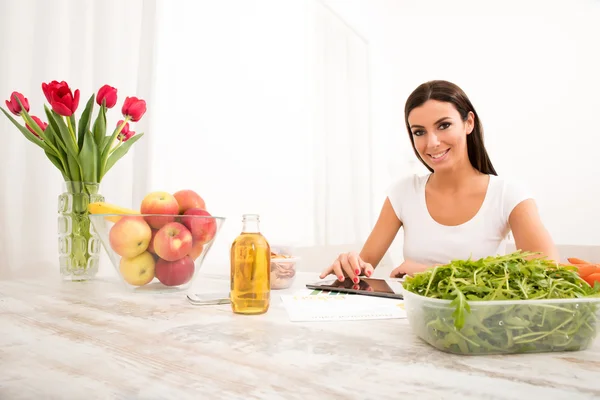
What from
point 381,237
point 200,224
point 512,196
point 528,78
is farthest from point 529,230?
point 528,78

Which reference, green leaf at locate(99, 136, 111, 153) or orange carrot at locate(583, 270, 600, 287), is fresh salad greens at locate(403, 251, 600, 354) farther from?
green leaf at locate(99, 136, 111, 153)

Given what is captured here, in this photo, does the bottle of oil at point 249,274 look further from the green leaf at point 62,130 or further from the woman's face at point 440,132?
the woman's face at point 440,132

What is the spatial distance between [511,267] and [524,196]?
1206 mm

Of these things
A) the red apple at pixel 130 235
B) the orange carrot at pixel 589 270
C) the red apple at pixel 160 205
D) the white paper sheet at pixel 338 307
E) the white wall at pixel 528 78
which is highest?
the white wall at pixel 528 78

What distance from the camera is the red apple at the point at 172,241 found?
932mm

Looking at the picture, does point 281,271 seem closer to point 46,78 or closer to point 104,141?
point 104,141

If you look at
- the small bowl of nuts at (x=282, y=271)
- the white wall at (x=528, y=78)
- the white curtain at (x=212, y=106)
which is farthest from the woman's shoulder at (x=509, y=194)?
the white wall at (x=528, y=78)

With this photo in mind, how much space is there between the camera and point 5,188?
4.62 feet

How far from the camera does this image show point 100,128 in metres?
1.17

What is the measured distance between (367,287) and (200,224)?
15.9 inches

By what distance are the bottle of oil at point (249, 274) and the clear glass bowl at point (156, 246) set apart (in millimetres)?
225

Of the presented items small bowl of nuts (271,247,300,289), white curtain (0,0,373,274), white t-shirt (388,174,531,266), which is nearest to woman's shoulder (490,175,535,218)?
white t-shirt (388,174,531,266)

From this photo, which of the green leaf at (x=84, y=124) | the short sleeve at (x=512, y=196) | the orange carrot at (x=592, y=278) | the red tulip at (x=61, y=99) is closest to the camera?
the orange carrot at (x=592, y=278)

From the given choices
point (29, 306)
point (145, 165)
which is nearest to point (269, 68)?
point (145, 165)
